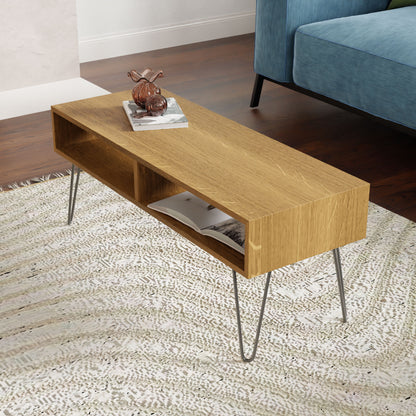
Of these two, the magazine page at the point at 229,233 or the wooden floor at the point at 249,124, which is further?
the wooden floor at the point at 249,124

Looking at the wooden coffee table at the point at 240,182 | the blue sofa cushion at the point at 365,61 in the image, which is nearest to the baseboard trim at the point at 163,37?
the blue sofa cushion at the point at 365,61

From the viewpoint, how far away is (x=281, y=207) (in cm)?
162

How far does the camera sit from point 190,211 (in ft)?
6.15

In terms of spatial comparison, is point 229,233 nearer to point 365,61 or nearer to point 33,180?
point 33,180

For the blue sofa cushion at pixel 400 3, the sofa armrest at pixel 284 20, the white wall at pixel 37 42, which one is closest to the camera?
the sofa armrest at pixel 284 20

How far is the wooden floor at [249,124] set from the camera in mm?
2857

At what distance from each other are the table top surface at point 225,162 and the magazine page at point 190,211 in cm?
12

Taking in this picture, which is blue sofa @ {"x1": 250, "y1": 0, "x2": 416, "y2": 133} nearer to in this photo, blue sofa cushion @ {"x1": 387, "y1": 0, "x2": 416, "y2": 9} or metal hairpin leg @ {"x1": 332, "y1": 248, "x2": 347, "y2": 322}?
blue sofa cushion @ {"x1": 387, "y1": 0, "x2": 416, "y2": 9}


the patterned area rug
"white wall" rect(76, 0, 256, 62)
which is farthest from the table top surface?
"white wall" rect(76, 0, 256, 62)

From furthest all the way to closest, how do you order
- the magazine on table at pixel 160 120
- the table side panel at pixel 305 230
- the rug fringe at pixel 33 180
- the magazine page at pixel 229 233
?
1. the rug fringe at pixel 33 180
2. the magazine on table at pixel 160 120
3. the magazine page at pixel 229 233
4. the table side panel at pixel 305 230

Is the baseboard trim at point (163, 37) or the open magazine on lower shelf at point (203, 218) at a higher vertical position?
the open magazine on lower shelf at point (203, 218)

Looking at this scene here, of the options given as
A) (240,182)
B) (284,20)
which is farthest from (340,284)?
(284,20)

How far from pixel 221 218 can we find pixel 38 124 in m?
1.79

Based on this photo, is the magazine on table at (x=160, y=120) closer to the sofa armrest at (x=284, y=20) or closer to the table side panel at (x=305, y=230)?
A: the table side panel at (x=305, y=230)
